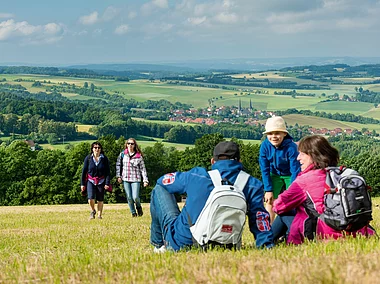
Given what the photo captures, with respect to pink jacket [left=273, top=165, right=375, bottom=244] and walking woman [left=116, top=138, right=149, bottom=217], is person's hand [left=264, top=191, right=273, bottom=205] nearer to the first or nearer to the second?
pink jacket [left=273, top=165, right=375, bottom=244]

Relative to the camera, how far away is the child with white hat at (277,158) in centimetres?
962

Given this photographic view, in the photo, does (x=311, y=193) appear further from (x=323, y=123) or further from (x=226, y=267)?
(x=323, y=123)

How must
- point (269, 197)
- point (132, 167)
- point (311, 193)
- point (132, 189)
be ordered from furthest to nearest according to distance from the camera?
point (132, 189) → point (132, 167) → point (269, 197) → point (311, 193)

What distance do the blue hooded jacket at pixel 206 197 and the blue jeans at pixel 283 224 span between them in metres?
0.92

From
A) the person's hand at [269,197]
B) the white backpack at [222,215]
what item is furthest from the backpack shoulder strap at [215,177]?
the person's hand at [269,197]

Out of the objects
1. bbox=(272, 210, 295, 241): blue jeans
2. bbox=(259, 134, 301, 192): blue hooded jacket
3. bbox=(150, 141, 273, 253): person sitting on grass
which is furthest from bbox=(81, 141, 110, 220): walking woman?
bbox=(150, 141, 273, 253): person sitting on grass

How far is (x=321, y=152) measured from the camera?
6.79 m

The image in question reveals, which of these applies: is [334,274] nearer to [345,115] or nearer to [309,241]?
[309,241]

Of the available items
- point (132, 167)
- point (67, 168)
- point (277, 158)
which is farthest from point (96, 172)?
point (67, 168)

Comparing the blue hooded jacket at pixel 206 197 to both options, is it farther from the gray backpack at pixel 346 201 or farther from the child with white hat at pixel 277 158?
the child with white hat at pixel 277 158

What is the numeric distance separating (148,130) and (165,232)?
436 ft

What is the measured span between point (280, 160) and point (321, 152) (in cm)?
301

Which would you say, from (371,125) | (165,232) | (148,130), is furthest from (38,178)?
(371,125)

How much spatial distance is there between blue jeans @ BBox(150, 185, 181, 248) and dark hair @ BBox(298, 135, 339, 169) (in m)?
1.75
